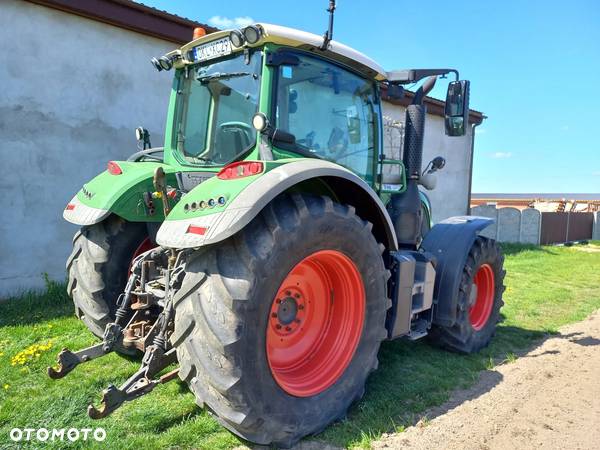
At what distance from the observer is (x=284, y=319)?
9.42ft

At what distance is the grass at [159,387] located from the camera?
268 cm

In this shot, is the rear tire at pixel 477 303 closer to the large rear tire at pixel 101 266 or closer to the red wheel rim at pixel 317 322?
the red wheel rim at pixel 317 322

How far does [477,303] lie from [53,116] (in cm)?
538

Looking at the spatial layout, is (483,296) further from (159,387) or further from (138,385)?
(138,385)

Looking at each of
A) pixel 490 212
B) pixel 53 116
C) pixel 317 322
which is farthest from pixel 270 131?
pixel 490 212

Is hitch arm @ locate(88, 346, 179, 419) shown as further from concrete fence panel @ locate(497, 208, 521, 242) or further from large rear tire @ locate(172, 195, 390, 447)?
concrete fence panel @ locate(497, 208, 521, 242)

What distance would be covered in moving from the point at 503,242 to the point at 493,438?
13.1 m

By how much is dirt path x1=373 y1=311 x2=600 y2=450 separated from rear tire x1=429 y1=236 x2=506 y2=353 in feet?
1.27

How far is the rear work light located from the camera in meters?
2.51

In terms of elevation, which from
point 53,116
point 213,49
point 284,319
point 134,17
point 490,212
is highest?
point 134,17

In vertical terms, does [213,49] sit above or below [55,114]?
above

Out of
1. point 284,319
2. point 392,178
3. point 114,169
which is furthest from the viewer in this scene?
point 392,178

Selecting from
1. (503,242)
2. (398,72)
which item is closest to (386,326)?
(398,72)

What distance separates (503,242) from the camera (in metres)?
14.8
